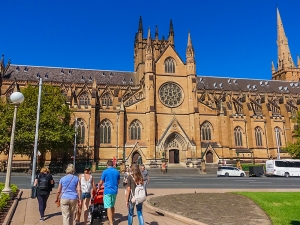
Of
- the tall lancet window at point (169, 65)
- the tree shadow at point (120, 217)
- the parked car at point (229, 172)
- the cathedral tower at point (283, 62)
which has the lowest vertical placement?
the parked car at point (229, 172)

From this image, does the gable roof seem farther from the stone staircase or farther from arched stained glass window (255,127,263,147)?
arched stained glass window (255,127,263,147)

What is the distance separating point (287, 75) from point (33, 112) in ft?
237

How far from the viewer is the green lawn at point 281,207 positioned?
8.53 m

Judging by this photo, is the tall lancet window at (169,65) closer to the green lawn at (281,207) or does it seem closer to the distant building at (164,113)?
the distant building at (164,113)

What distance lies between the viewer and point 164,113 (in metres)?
45.1

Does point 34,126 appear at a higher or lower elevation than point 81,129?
lower

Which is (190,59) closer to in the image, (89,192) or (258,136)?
(258,136)

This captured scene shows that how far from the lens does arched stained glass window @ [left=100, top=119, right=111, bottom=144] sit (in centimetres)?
4362

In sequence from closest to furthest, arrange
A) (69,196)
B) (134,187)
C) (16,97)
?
(69,196)
(134,187)
(16,97)

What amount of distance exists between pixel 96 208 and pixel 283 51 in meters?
87.2

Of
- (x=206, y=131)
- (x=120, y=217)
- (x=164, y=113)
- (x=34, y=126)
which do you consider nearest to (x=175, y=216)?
(x=120, y=217)

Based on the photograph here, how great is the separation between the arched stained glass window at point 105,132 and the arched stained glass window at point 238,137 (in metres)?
25.1

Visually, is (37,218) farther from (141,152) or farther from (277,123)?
(277,123)

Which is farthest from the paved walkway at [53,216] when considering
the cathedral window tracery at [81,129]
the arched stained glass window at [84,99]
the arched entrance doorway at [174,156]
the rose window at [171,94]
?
the arched stained glass window at [84,99]
